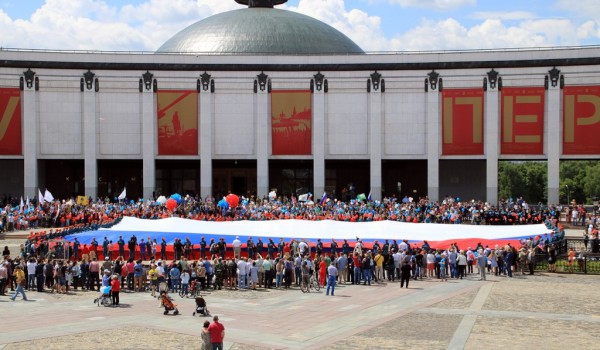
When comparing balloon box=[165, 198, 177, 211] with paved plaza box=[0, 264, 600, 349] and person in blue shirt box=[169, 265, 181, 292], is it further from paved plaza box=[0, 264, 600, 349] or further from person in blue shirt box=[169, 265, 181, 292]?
person in blue shirt box=[169, 265, 181, 292]

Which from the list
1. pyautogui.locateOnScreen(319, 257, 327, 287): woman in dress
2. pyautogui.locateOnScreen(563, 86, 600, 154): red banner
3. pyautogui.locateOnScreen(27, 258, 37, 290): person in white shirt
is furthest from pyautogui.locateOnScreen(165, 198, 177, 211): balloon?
pyautogui.locateOnScreen(563, 86, 600, 154): red banner

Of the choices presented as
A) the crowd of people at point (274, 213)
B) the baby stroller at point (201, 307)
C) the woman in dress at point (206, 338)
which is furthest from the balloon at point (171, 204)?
the woman in dress at point (206, 338)

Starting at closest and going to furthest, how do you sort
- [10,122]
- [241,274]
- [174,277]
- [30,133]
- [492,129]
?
1. [174,277]
2. [241,274]
3. [492,129]
4. [10,122]
5. [30,133]

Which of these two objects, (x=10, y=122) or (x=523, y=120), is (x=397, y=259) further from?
(x=10, y=122)

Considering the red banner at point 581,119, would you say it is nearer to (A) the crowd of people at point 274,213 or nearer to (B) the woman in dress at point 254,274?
(A) the crowd of people at point 274,213

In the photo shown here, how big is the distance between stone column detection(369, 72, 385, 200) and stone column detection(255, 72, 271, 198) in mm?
9997

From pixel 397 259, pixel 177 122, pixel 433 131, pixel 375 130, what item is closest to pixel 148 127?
pixel 177 122

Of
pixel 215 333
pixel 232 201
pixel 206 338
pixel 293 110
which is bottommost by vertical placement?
pixel 206 338

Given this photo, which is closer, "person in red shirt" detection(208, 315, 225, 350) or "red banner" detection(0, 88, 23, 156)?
"person in red shirt" detection(208, 315, 225, 350)

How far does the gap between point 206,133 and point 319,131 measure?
11049 millimetres

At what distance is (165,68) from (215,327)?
5736cm

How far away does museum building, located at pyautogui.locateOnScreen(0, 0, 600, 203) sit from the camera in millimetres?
70688

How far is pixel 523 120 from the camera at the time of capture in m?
70.8

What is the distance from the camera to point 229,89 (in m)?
73.0
